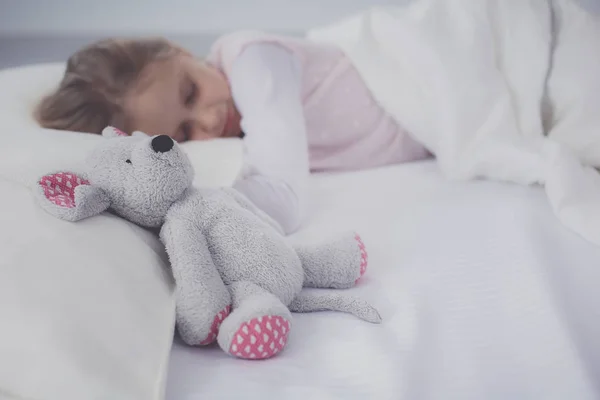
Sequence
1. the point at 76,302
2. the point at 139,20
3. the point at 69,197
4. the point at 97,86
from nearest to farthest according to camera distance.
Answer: the point at 76,302 → the point at 69,197 → the point at 97,86 → the point at 139,20

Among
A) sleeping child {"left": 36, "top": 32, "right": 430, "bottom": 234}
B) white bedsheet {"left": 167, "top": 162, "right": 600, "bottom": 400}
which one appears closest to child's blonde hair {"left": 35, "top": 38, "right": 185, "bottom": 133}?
sleeping child {"left": 36, "top": 32, "right": 430, "bottom": 234}

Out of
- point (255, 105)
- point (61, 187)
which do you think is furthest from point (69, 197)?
point (255, 105)

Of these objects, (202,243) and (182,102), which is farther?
(182,102)

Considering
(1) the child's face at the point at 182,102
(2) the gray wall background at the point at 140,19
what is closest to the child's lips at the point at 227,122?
Result: (1) the child's face at the point at 182,102

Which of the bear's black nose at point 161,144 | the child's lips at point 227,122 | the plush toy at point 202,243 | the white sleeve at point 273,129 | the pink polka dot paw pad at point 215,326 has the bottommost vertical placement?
the child's lips at point 227,122

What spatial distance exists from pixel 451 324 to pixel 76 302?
0.36 meters

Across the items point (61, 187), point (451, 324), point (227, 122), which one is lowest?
point (227, 122)

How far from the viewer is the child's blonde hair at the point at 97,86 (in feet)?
2.95

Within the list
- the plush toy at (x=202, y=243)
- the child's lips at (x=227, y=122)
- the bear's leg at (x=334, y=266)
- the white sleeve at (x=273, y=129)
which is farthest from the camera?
the child's lips at (x=227, y=122)

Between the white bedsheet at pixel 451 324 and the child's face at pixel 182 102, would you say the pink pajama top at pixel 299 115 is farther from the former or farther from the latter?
the white bedsheet at pixel 451 324

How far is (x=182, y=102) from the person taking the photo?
1.02 m

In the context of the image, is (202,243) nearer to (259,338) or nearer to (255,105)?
(259,338)

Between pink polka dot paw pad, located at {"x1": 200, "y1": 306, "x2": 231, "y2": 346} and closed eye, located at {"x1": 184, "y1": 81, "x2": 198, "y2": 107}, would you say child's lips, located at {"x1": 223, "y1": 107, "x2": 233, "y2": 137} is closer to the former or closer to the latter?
closed eye, located at {"x1": 184, "y1": 81, "x2": 198, "y2": 107}

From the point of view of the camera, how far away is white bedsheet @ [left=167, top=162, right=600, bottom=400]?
0.48m
